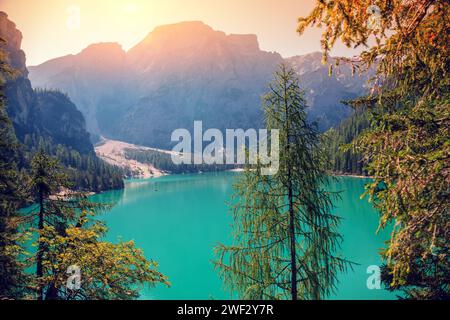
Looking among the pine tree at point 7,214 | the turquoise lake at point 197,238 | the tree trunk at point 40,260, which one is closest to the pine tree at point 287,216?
the turquoise lake at point 197,238

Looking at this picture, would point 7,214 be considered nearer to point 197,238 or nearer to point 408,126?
point 408,126

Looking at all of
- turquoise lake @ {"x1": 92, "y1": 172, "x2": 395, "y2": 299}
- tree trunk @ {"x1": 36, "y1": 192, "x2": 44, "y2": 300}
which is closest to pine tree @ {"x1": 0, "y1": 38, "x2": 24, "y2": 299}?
tree trunk @ {"x1": 36, "y1": 192, "x2": 44, "y2": 300}

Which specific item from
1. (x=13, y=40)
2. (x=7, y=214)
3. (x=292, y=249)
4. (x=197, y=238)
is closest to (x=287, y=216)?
(x=292, y=249)

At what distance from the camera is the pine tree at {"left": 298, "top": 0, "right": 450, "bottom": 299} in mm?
4547

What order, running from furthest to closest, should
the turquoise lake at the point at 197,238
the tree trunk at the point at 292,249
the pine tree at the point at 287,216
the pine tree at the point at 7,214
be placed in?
the turquoise lake at the point at 197,238 → the pine tree at the point at 7,214 → the pine tree at the point at 287,216 → the tree trunk at the point at 292,249

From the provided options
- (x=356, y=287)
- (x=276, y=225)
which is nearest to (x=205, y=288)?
(x=356, y=287)

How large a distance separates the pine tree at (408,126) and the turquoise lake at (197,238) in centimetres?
362

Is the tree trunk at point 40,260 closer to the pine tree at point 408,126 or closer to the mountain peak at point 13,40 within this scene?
the pine tree at point 408,126

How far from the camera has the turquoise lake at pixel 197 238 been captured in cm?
2812

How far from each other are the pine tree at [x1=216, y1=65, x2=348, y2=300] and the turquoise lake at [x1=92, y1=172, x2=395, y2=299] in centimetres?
101

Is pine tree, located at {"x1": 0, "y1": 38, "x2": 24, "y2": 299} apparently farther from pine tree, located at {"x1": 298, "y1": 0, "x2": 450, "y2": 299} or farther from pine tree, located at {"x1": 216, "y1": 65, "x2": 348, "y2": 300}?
pine tree, located at {"x1": 298, "y1": 0, "x2": 450, "y2": 299}

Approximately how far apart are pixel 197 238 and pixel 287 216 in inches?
1618
